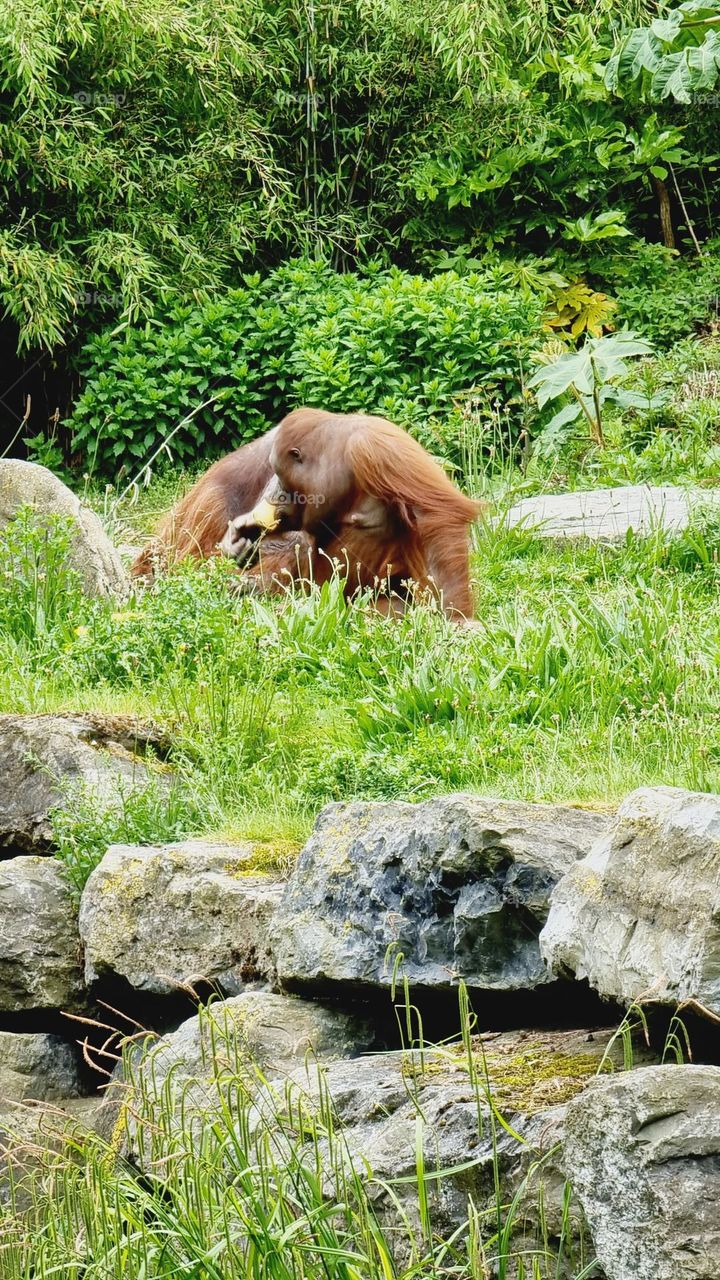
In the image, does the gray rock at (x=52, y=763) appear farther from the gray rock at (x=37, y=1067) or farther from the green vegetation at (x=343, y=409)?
the gray rock at (x=37, y=1067)

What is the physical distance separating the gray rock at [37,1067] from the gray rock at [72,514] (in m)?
2.15

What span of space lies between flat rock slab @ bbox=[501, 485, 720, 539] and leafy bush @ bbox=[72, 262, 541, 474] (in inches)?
68.9

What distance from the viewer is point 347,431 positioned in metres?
6.06

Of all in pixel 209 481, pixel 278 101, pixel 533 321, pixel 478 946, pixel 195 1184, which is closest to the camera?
pixel 195 1184

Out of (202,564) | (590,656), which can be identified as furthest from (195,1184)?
(202,564)

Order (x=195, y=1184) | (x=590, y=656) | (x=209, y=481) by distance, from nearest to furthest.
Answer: (x=195, y=1184) < (x=590, y=656) < (x=209, y=481)

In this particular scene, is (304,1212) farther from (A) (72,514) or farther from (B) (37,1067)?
(A) (72,514)

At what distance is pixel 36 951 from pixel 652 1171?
2.28m

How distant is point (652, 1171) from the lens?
199cm

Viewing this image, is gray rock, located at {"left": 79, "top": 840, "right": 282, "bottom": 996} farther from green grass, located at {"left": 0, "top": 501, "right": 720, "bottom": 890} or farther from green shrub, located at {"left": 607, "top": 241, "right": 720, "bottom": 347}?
green shrub, located at {"left": 607, "top": 241, "right": 720, "bottom": 347}

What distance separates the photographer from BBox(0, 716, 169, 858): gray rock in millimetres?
4211

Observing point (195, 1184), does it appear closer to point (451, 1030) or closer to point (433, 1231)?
point (433, 1231)

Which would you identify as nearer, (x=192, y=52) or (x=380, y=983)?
(x=380, y=983)

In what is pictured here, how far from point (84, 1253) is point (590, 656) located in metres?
2.58
